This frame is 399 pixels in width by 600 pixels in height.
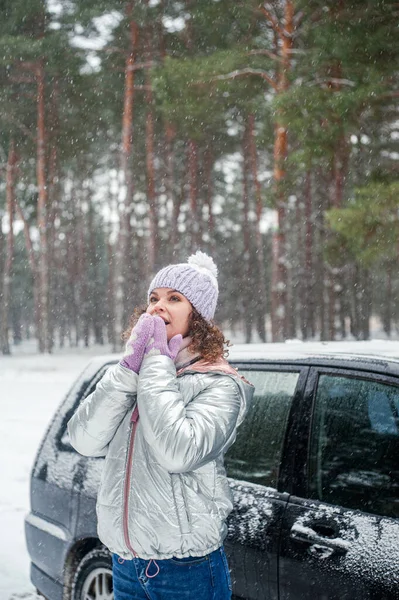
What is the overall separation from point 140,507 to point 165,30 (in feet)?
80.0

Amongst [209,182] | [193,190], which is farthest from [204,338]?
[209,182]

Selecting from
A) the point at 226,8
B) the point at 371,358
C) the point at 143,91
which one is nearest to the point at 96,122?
the point at 143,91

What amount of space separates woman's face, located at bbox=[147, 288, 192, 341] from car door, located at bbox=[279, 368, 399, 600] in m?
0.73

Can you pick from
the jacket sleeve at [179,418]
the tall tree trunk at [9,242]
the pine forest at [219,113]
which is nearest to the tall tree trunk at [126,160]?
the pine forest at [219,113]

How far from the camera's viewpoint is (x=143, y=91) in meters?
25.2

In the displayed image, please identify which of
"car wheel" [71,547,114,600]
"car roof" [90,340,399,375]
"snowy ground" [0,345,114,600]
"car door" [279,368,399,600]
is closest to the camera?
"car door" [279,368,399,600]

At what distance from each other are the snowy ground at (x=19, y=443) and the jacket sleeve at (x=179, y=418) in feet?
9.96

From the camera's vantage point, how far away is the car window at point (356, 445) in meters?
2.44

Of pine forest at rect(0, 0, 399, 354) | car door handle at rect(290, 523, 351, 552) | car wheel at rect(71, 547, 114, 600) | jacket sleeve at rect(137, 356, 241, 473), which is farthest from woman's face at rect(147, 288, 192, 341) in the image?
pine forest at rect(0, 0, 399, 354)

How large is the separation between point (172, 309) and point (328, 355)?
2.74ft

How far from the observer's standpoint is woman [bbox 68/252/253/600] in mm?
1995

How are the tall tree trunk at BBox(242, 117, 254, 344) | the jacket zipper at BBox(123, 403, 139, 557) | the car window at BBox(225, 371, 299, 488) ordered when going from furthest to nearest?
the tall tree trunk at BBox(242, 117, 254, 344) → the car window at BBox(225, 371, 299, 488) → the jacket zipper at BBox(123, 403, 139, 557)

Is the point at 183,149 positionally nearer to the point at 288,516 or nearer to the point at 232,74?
the point at 232,74

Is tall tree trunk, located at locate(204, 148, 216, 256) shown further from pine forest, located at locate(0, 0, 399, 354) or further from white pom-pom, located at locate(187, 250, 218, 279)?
white pom-pom, located at locate(187, 250, 218, 279)
